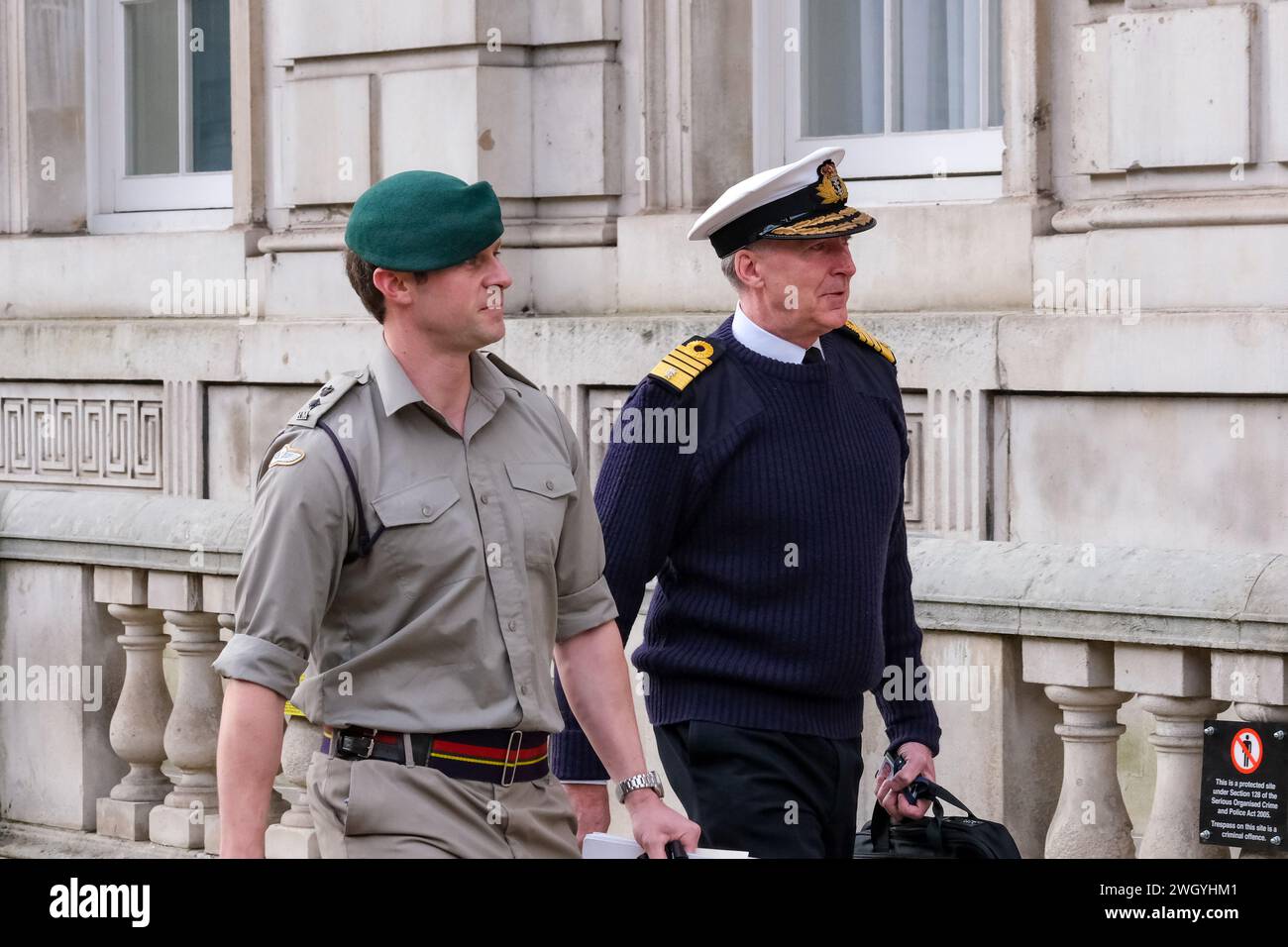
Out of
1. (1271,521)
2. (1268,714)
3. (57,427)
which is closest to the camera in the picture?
(1268,714)

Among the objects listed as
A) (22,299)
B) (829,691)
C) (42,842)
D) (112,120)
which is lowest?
(42,842)

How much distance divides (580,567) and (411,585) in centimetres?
38

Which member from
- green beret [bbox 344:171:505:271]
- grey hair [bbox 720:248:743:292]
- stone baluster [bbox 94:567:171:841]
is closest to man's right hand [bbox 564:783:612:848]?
grey hair [bbox 720:248:743:292]

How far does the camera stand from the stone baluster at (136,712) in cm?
695

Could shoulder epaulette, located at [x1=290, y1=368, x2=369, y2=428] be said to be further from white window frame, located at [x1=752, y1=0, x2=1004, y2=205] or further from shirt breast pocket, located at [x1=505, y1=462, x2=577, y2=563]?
white window frame, located at [x1=752, y1=0, x2=1004, y2=205]

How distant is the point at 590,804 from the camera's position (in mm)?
4152

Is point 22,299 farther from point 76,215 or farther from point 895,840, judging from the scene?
point 895,840

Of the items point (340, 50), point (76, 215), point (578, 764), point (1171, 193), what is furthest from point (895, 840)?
point (76, 215)

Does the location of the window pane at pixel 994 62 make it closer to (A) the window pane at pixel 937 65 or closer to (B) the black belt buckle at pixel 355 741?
(A) the window pane at pixel 937 65

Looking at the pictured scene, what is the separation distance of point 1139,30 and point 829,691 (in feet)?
8.83

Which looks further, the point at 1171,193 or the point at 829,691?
the point at 1171,193

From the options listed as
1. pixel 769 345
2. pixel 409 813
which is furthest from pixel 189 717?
pixel 409 813

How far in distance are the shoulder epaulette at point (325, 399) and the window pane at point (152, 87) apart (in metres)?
5.81

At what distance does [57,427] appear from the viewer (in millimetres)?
8836
